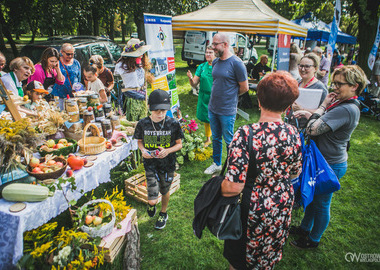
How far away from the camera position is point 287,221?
1.70 m

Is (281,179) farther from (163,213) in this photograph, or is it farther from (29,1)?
(29,1)

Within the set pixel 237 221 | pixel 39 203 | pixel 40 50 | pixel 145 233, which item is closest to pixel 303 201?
pixel 237 221

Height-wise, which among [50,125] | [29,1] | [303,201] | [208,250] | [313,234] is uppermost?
[29,1]

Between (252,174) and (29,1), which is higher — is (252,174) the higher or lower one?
the lower one

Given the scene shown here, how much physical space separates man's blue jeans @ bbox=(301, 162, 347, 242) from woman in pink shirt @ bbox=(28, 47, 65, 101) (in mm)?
4401

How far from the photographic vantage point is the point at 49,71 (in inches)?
163

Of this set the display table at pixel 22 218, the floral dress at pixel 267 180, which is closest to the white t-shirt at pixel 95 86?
the display table at pixel 22 218

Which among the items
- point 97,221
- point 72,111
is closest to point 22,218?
point 97,221

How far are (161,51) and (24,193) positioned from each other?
3560mm

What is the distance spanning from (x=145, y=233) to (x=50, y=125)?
1735 mm

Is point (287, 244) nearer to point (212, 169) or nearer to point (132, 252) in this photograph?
point (212, 169)

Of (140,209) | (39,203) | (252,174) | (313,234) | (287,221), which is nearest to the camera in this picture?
(252,174)

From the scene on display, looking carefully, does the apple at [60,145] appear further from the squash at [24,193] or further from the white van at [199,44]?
the white van at [199,44]

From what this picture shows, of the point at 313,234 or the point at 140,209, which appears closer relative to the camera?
the point at 313,234
